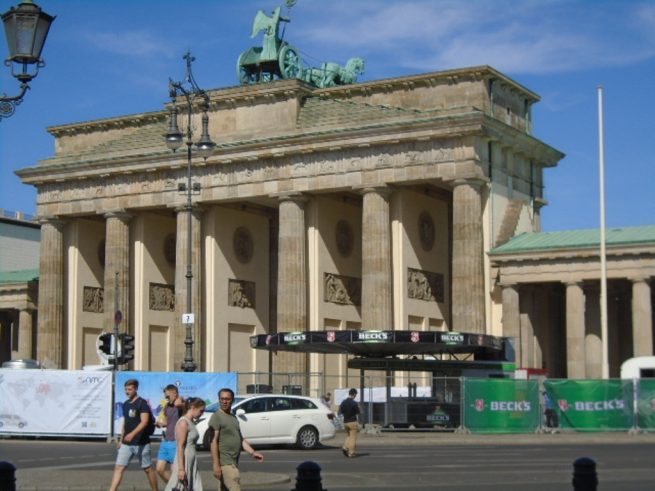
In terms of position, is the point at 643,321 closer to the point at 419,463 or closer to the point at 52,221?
the point at 419,463

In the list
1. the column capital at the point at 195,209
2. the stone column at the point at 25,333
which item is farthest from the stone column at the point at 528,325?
the stone column at the point at 25,333

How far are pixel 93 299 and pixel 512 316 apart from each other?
27.0 m

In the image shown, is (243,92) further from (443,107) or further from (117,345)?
(117,345)

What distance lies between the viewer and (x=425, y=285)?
214 ft

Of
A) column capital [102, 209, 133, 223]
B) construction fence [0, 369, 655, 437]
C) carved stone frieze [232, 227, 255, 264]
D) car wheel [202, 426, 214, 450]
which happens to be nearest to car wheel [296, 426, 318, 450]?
car wheel [202, 426, 214, 450]

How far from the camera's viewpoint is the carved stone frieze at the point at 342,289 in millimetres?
65812

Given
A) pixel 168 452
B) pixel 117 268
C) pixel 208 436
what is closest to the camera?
pixel 168 452

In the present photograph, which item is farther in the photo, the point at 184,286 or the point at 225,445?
the point at 184,286

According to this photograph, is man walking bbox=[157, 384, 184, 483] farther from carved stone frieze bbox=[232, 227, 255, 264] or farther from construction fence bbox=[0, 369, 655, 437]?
carved stone frieze bbox=[232, 227, 255, 264]

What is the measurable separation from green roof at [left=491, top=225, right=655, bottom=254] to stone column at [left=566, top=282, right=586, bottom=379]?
6.68 feet

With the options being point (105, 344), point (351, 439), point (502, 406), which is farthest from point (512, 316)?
point (351, 439)

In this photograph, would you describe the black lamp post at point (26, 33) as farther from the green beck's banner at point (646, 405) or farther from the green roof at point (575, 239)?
Answer: the green roof at point (575, 239)

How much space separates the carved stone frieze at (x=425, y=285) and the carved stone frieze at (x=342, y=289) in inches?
171

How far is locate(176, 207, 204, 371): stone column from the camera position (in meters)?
66.6
